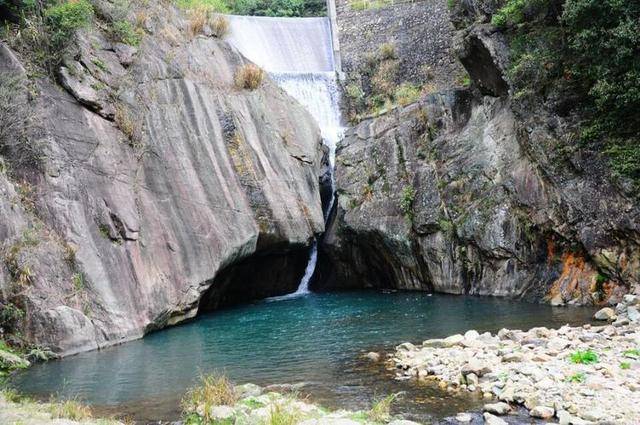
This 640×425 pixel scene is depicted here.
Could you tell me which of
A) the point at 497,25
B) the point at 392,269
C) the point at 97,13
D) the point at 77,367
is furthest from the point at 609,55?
the point at 97,13

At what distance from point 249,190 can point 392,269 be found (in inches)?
285

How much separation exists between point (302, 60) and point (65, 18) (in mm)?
17239

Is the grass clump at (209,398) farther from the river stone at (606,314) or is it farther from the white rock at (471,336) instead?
the river stone at (606,314)

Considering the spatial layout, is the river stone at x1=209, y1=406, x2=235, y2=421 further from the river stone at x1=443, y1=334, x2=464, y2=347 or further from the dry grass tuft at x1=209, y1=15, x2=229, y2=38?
the dry grass tuft at x1=209, y1=15, x2=229, y2=38

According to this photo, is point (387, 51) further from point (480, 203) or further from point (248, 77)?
point (480, 203)

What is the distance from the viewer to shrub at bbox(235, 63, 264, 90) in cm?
2459

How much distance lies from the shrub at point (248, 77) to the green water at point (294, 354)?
31.8 feet

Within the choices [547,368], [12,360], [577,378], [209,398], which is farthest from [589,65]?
[12,360]

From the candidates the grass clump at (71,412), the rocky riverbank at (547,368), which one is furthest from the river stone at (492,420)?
the grass clump at (71,412)

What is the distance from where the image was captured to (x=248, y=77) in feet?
81.0

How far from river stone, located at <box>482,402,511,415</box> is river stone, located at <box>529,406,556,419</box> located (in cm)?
38

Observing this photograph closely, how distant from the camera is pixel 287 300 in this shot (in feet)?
82.6

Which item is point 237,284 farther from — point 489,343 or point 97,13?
point 489,343

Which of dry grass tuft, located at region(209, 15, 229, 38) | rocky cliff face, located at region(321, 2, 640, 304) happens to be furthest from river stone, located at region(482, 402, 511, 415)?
dry grass tuft, located at region(209, 15, 229, 38)
